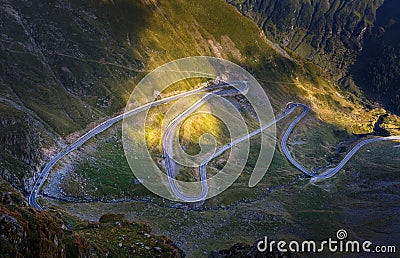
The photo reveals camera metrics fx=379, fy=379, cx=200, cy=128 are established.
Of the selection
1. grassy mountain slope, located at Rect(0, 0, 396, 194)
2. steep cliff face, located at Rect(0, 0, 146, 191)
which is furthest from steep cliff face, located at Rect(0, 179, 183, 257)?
grassy mountain slope, located at Rect(0, 0, 396, 194)

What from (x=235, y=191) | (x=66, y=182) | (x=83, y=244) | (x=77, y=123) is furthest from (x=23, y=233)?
(x=77, y=123)

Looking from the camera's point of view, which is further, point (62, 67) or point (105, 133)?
point (62, 67)
